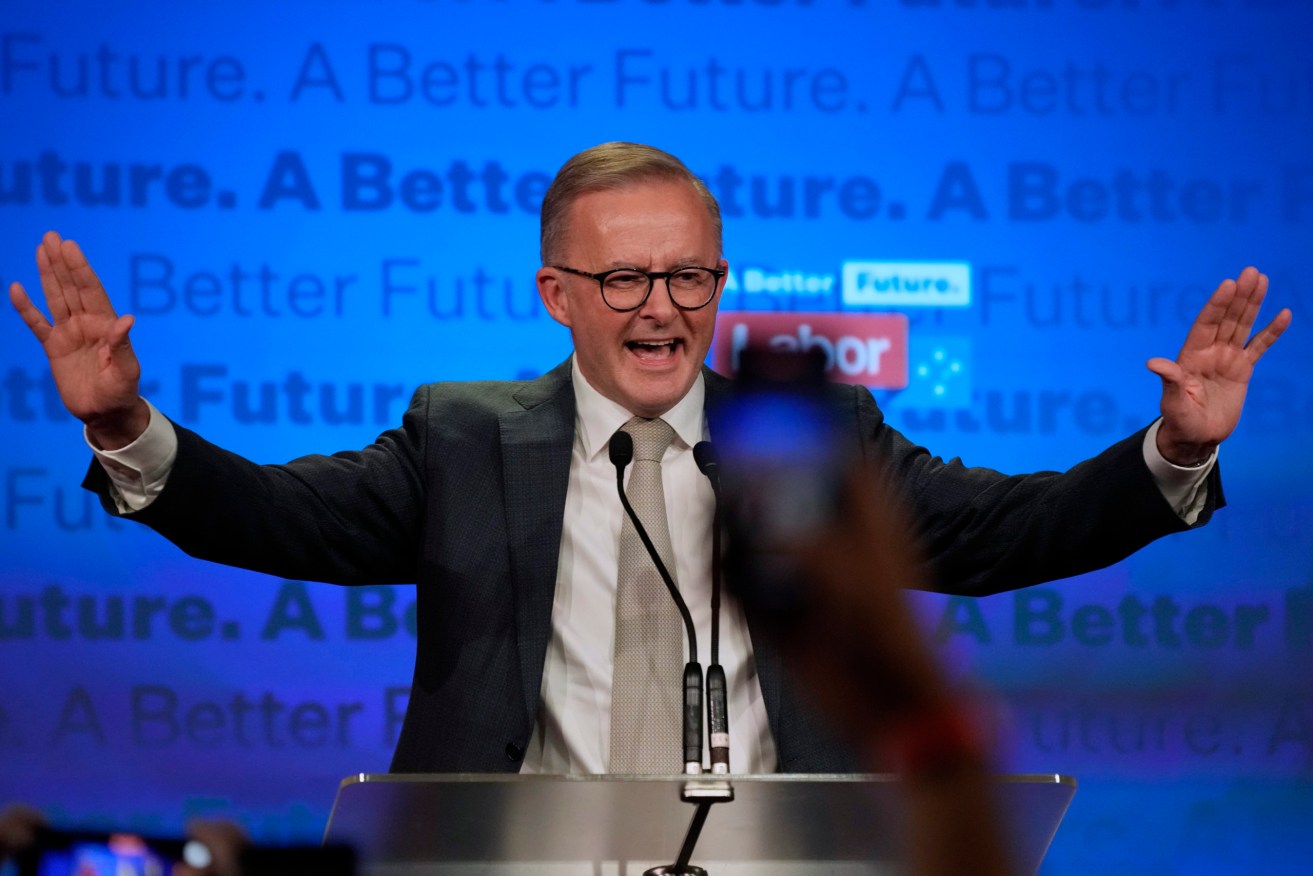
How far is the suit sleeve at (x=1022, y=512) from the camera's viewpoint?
7.87ft

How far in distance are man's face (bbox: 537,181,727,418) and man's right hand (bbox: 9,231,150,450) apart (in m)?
0.78

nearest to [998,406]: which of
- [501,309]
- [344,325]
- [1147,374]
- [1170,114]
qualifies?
[1147,374]

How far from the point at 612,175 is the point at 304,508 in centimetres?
73

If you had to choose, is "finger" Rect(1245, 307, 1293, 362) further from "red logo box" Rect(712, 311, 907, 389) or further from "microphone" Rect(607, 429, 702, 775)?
"red logo box" Rect(712, 311, 907, 389)

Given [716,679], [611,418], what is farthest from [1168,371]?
[611,418]

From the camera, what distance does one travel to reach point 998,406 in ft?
13.4

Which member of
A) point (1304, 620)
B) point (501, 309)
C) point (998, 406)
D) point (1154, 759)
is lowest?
point (1154, 759)

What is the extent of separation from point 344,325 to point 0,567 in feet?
3.22

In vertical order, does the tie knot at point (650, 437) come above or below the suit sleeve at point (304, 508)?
above

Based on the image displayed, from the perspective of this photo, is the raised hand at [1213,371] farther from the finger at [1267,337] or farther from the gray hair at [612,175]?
the gray hair at [612,175]

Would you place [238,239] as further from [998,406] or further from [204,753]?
[998,406]

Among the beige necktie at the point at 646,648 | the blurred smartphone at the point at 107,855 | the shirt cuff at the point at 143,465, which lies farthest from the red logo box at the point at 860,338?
the blurred smartphone at the point at 107,855

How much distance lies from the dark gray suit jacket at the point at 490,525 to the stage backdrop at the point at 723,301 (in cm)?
119

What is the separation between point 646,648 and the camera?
2.43 metres
